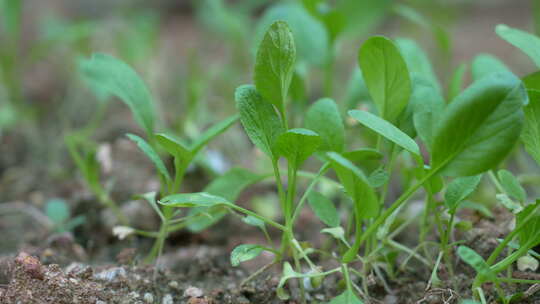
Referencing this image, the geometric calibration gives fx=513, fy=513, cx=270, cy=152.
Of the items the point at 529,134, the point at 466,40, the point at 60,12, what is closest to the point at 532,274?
the point at 529,134

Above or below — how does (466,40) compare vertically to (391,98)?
below

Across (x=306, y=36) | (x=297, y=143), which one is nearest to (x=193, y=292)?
(x=297, y=143)

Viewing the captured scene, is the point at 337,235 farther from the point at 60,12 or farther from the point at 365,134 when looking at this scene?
the point at 60,12

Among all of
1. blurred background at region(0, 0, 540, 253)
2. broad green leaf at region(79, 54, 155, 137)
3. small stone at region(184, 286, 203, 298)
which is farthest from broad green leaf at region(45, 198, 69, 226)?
small stone at region(184, 286, 203, 298)

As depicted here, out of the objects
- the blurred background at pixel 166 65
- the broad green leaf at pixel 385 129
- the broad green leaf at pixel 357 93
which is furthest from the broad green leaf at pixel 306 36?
the broad green leaf at pixel 385 129

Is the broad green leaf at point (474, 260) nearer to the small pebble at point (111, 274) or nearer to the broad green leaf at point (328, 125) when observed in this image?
the broad green leaf at point (328, 125)

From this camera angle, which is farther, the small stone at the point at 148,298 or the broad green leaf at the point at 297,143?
the small stone at the point at 148,298

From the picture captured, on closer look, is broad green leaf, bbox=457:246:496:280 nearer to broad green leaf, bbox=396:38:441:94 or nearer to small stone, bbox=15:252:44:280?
broad green leaf, bbox=396:38:441:94
